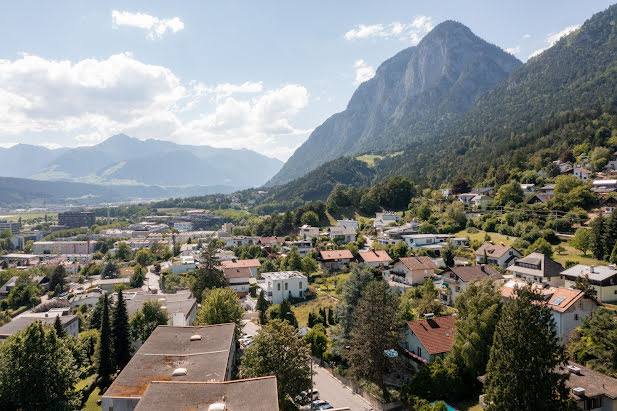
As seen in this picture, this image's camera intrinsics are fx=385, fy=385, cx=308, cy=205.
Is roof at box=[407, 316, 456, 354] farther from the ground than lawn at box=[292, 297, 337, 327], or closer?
farther from the ground

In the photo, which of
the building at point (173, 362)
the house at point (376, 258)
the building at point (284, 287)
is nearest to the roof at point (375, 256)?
the house at point (376, 258)

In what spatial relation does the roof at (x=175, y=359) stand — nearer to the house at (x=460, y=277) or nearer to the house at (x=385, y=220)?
the house at (x=460, y=277)

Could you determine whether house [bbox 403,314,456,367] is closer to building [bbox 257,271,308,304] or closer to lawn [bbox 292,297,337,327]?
lawn [bbox 292,297,337,327]

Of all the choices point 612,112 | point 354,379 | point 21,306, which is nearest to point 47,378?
point 354,379

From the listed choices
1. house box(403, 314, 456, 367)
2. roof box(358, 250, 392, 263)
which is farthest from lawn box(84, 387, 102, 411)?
roof box(358, 250, 392, 263)

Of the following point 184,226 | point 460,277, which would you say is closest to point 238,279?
point 460,277

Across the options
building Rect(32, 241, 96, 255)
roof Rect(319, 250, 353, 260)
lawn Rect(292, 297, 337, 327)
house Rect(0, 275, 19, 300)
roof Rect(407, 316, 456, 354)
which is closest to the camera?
roof Rect(407, 316, 456, 354)

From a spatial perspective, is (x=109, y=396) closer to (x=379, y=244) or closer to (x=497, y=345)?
(x=497, y=345)

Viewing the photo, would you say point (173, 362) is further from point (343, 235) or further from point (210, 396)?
point (343, 235)
